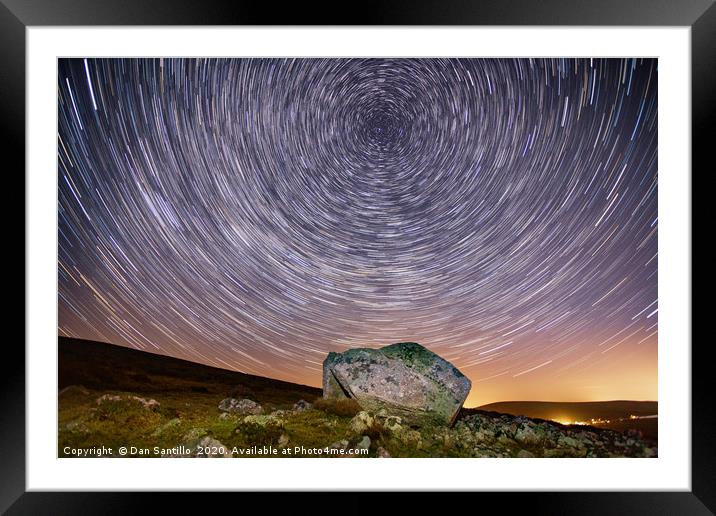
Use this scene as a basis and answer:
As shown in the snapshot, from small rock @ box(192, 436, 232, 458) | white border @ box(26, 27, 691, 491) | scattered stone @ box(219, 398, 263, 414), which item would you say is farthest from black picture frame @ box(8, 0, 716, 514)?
scattered stone @ box(219, 398, 263, 414)

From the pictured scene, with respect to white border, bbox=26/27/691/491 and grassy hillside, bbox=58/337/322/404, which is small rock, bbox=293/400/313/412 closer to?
grassy hillside, bbox=58/337/322/404

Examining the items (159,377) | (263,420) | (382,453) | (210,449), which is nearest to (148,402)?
(159,377)
